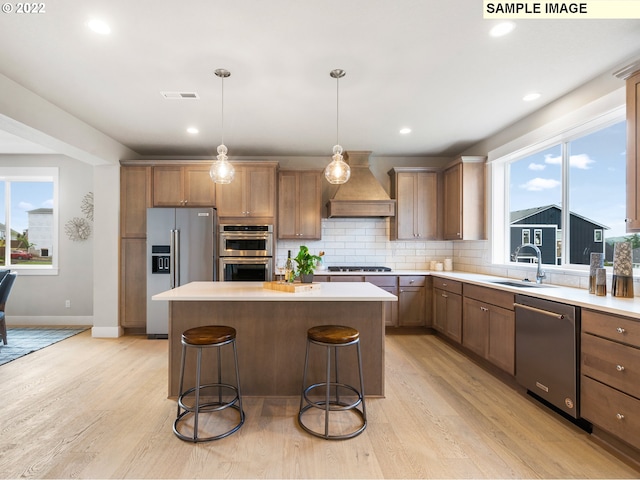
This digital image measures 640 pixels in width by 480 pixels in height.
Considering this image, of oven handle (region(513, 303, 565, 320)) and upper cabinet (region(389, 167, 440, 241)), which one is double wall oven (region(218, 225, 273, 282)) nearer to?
upper cabinet (region(389, 167, 440, 241))

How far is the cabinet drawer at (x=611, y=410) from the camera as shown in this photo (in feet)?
6.07

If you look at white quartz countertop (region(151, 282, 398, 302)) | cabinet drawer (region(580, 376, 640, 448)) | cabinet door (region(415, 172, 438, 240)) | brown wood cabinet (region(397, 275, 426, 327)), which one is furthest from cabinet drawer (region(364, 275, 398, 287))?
cabinet drawer (region(580, 376, 640, 448))

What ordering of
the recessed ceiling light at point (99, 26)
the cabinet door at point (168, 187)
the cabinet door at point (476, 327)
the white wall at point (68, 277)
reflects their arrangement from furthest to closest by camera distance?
the white wall at point (68, 277) < the cabinet door at point (168, 187) < the cabinet door at point (476, 327) < the recessed ceiling light at point (99, 26)

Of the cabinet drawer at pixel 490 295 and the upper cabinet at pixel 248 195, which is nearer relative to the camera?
the cabinet drawer at pixel 490 295

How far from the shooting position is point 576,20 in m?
2.04

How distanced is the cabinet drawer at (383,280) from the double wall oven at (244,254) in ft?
4.48

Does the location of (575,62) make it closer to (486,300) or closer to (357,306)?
(486,300)

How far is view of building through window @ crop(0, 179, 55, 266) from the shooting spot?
17.3ft

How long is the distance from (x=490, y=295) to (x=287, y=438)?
232cm

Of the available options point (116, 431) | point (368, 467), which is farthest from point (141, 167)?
point (368, 467)

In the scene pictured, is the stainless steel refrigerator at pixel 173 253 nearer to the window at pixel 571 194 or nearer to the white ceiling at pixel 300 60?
the white ceiling at pixel 300 60

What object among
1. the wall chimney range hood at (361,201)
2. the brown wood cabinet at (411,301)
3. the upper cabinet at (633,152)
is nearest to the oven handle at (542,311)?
the upper cabinet at (633,152)

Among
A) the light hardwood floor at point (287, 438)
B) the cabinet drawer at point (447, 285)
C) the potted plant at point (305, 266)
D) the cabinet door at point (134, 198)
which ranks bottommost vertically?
the light hardwood floor at point (287, 438)

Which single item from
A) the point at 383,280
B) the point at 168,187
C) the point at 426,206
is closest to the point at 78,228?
the point at 168,187
